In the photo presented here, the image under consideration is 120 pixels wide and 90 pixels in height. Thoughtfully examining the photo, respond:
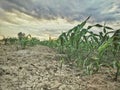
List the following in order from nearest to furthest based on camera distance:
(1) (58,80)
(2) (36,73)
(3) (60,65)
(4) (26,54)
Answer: (1) (58,80), (2) (36,73), (3) (60,65), (4) (26,54)

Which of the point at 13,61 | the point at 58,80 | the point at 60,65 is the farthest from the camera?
the point at 13,61

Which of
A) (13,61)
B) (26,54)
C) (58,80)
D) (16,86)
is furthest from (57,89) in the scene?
(26,54)

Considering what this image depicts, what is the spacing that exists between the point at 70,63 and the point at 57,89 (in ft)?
2.40

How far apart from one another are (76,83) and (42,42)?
2.86 meters

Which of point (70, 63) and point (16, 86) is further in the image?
point (70, 63)

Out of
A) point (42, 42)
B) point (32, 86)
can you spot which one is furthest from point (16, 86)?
point (42, 42)

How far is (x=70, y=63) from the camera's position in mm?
2961

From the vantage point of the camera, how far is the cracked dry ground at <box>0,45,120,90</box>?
231cm

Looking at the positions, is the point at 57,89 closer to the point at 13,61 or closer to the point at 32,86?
the point at 32,86

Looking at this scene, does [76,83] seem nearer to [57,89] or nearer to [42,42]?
[57,89]

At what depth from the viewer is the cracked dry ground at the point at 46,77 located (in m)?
2.31

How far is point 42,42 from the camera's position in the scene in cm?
517

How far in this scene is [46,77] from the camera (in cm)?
251

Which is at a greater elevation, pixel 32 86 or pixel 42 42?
pixel 42 42
